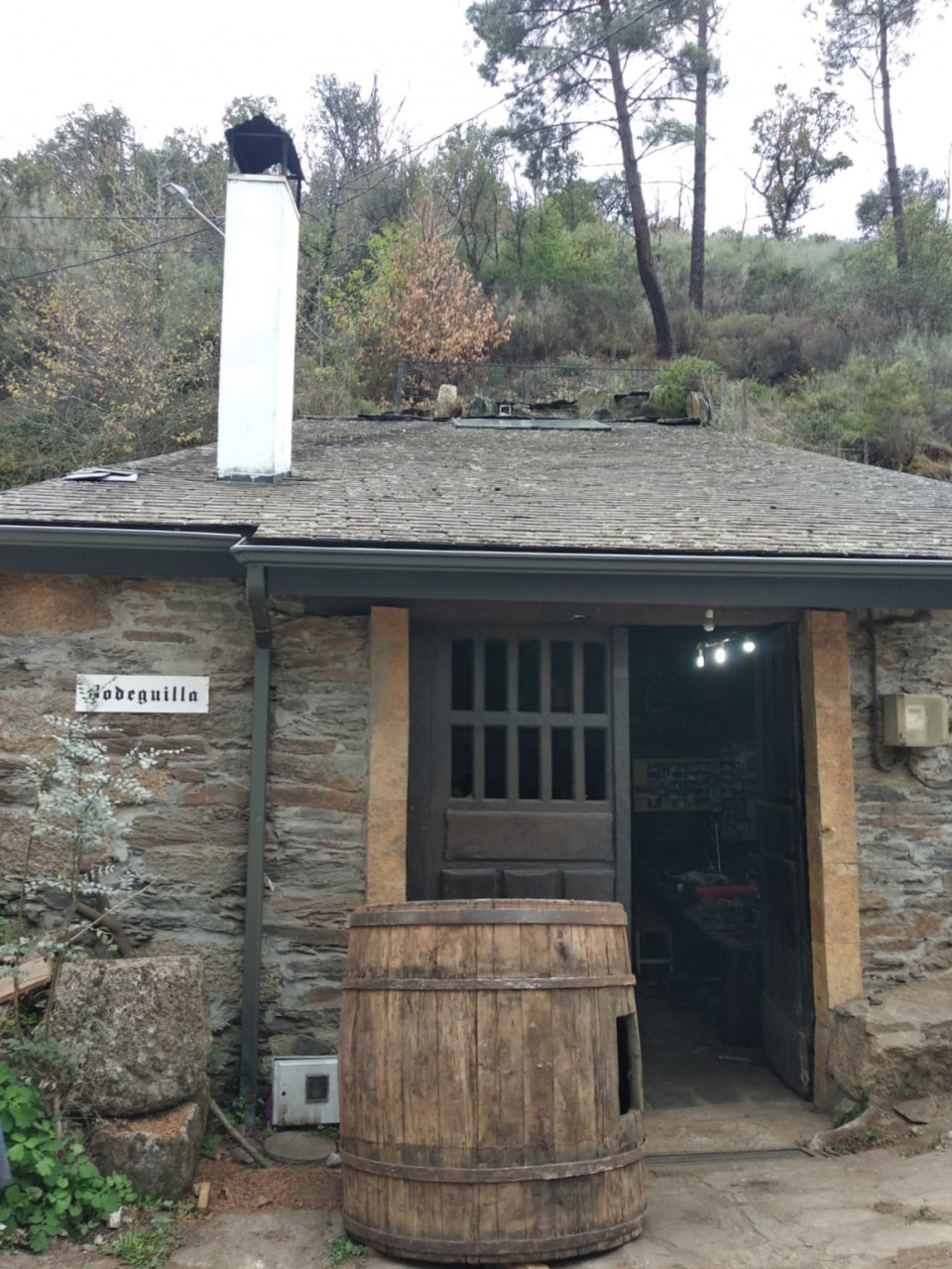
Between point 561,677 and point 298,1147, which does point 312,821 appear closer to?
point 298,1147

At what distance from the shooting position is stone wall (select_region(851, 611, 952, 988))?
16.7 ft

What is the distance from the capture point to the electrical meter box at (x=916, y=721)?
5.07 m

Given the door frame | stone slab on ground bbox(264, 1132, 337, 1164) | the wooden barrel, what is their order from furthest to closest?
the door frame < stone slab on ground bbox(264, 1132, 337, 1164) < the wooden barrel

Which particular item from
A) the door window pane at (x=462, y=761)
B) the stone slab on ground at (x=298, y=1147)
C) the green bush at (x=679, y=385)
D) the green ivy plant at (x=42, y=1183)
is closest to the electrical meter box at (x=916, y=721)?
the door window pane at (x=462, y=761)

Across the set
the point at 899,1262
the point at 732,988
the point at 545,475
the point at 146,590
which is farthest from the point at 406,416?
the point at 899,1262

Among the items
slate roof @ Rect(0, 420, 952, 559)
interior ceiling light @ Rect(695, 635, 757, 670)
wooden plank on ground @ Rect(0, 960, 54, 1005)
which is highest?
slate roof @ Rect(0, 420, 952, 559)

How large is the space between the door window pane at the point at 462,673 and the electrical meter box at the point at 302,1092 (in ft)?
5.79

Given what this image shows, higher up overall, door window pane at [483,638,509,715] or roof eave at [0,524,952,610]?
roof eave at [0,524,952,610]

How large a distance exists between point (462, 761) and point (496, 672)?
1.56ft

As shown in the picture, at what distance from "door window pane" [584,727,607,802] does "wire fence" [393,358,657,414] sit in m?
11.9

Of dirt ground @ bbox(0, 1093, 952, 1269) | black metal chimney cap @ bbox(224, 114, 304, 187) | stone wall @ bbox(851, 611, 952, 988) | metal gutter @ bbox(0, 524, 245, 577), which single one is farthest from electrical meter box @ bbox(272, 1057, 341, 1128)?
black metal chimney cap @ bbox(224, 114, 304, 187)

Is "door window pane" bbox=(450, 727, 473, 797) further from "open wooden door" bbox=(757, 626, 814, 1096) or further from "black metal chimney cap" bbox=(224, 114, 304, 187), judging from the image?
"black metal chimney cap" bbox=(224, 114, 304, 187)

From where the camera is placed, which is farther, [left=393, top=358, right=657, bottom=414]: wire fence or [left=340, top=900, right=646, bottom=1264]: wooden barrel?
[left=393, top=358, right=657, bottom=414]: wire fence

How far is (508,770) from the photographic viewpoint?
5102mm
